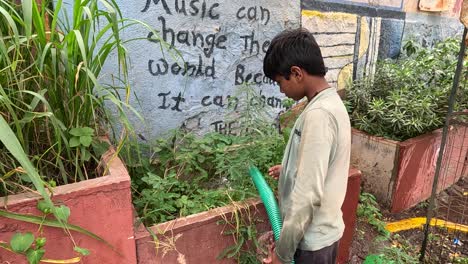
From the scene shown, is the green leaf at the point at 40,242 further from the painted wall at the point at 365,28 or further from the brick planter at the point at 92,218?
the painted wall at the point at 365,28

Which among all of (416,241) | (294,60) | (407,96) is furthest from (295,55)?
(407,96)

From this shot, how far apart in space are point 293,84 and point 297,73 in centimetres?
6

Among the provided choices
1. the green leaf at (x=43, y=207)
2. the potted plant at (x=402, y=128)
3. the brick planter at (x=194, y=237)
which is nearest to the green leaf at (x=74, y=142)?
the green leaf at (x=43, y=207)

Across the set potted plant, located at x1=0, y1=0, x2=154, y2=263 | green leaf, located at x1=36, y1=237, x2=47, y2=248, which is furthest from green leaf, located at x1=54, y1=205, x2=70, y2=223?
green leaf, located at x1=36, y1=237, x2=47, y2=248

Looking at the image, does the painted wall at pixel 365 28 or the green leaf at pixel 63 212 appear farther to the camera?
the painted wall at pixel 365 28

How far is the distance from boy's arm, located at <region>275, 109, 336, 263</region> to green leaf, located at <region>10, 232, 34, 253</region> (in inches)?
39.6

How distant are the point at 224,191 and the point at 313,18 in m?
2.11

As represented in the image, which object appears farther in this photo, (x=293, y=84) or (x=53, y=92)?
(x=53, y=92)

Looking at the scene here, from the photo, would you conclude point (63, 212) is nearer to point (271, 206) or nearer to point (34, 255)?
point (34, 255)

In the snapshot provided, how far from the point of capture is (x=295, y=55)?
138 centimetres

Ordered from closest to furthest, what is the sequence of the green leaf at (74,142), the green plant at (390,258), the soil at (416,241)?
the green leaf at (74,142)
the green plant at (390,258)
the soil at (416,241)

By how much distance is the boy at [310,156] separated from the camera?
4.20 ft

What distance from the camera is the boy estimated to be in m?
1.28

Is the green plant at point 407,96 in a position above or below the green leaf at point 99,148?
below
